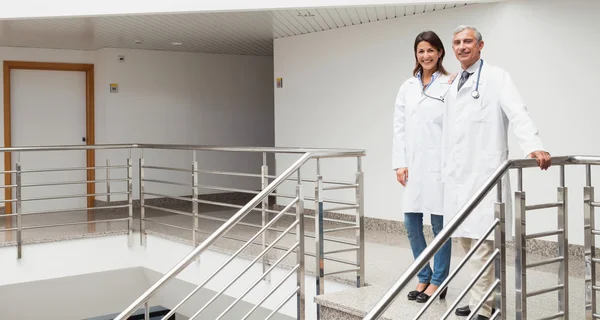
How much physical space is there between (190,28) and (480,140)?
5.61 m

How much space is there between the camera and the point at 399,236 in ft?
24.8

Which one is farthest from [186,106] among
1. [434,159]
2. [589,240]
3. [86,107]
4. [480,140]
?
[589,240]

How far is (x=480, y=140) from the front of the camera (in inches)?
148

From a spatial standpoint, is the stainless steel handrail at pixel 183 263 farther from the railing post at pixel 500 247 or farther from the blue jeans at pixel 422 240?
the railing post at pixel 500 247

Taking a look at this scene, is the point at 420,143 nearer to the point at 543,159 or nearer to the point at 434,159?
the point at 434,159

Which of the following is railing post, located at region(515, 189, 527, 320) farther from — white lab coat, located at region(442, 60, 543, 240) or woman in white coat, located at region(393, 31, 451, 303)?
A: woman in white coat, located at region(393, 31, 451, 303)

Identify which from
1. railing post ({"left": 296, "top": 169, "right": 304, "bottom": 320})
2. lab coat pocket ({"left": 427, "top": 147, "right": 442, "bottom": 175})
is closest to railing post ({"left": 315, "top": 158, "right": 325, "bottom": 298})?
railing post ({"left": 296, "top": 169, "right": 304, "bottom": 320})

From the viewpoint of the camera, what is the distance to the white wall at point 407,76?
20.4 ft

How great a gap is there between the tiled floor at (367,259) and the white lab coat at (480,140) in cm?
73

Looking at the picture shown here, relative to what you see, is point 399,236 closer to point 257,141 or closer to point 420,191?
point 420,191

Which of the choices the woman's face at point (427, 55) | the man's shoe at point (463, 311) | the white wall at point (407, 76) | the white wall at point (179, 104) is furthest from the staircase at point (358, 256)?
the white wall at point (179, 104)

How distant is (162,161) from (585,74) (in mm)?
6769

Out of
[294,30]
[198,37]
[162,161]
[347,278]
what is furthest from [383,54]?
[162,161]

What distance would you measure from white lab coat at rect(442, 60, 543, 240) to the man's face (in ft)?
0.15
